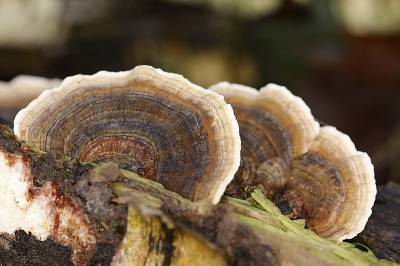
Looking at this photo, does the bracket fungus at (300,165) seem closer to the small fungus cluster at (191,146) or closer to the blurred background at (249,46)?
the small fungus cluster at (191,146)

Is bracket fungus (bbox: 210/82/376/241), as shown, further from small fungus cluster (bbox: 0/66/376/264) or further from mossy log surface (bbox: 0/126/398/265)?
mossy log surface (bbox: 0/126/398/265)

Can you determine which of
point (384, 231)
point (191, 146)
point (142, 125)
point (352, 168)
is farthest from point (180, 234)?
point (384, 231)

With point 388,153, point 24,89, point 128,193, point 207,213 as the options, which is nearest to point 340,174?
point 207,213

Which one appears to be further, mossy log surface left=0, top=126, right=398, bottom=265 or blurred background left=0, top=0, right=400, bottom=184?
blurred background left=0, top=0, right=400, bottom=184

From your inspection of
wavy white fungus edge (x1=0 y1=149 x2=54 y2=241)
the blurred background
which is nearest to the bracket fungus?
wavy white fungus edge (x1=0 y1=149 x2=54 y2=241)

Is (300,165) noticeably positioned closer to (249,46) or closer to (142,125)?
(142,125)

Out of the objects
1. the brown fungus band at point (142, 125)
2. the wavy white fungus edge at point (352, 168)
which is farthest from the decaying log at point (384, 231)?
the brown fungus band at point (142, 125)

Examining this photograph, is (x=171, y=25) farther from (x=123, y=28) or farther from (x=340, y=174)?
(x=340, y=174)
